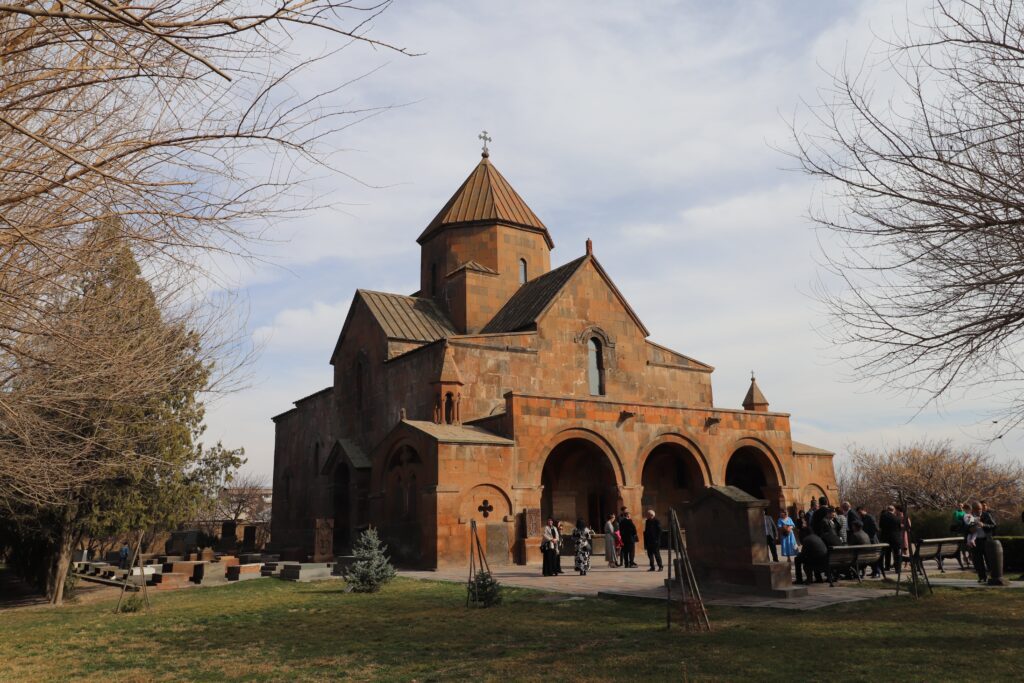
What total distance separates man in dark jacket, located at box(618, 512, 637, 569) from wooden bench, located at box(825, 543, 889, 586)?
538 cm

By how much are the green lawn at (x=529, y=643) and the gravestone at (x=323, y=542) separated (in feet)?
29.4

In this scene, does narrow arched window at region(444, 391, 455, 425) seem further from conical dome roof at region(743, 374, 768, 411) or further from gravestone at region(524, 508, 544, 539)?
conical dome roof at region(743, 374, 768, 411)

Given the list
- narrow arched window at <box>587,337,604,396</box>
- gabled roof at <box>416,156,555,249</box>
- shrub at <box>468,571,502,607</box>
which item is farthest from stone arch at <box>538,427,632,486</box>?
gabled roof at <box>416,156,555,249</box>

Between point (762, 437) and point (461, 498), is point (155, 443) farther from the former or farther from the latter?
point (762, 437)

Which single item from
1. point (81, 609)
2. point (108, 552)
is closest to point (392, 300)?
point (81, 609)

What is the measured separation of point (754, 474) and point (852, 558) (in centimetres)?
1346

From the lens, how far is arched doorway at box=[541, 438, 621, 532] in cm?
2303

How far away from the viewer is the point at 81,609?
14.9 m

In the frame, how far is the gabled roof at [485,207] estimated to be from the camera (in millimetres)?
28672

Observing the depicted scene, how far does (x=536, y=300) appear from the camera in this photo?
25547mm

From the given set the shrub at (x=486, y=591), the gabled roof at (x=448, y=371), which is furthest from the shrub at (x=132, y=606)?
the gabled roof at (x=448, y=371)

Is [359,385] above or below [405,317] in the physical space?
below

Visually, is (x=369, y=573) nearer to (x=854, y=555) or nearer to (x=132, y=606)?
(x=132, y=606)

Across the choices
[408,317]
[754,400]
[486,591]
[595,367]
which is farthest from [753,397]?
[486,591]
